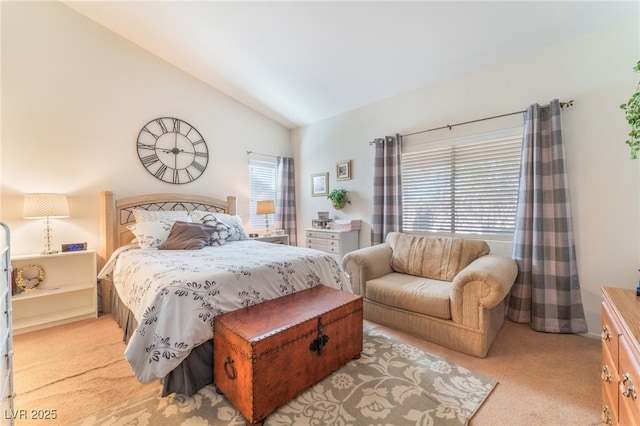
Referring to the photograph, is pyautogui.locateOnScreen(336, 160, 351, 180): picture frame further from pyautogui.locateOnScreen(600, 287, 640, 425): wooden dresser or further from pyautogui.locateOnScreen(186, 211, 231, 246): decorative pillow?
pyautogui.locateOnScreen(600, 287, 640, 425): wooden dresser

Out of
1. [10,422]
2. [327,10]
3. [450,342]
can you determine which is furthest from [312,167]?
[10,422]

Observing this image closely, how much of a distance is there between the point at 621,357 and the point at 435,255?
5.61 ft

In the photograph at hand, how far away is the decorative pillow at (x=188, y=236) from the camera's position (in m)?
2.74

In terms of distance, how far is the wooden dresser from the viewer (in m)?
0.95

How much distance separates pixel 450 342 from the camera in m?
2.18

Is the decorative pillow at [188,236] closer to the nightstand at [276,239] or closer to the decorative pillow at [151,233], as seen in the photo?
the decorative pillow at [151,233]

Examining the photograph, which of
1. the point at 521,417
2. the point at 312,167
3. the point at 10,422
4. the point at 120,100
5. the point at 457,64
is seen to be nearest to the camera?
the point at 10,422

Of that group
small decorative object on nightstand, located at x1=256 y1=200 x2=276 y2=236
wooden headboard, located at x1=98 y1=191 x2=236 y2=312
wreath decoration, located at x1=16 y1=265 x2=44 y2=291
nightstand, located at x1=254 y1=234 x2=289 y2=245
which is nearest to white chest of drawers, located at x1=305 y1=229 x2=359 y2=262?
nightstand, located at x1=254 y1=234 x2=289 y2=245

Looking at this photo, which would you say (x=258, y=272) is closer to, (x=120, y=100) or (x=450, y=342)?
(x=450, y=342)

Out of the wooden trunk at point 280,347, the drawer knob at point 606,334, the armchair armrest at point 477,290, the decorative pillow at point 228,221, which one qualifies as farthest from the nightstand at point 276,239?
the drawer knob at point 606,334

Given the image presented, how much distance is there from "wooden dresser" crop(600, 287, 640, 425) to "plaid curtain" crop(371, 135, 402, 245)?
2191mm

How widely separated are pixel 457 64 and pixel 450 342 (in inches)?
106

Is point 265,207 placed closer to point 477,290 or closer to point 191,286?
point 191,286

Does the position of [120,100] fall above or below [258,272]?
above
